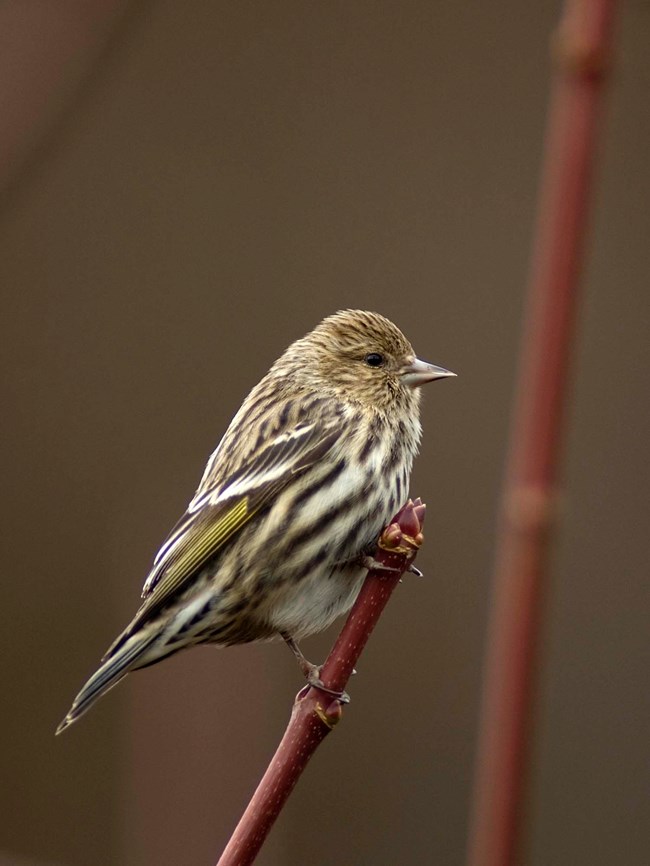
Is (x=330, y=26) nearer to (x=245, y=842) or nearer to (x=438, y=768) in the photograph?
(x=438, y=768)

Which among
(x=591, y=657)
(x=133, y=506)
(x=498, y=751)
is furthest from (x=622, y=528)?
(x=498, y=751)

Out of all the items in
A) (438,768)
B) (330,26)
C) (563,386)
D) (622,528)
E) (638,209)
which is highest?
(330,26)

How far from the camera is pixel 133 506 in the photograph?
292 inches

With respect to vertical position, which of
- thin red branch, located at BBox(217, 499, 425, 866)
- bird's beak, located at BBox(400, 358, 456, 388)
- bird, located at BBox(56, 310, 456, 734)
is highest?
bird's beak, located at BBox(400, 358, 456, 388)

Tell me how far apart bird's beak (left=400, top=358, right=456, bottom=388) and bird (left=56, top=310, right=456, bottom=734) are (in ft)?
0.19

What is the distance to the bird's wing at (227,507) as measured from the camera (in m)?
3.75

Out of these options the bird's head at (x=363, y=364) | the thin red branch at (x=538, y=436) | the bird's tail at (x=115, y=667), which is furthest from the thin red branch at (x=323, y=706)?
the bird's head at (x=363, y=364)

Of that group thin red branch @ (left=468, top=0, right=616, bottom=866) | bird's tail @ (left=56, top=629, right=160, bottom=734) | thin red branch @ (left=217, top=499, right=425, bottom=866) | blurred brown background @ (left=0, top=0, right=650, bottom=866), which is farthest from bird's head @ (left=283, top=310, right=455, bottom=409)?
thin red branch @ (left=468, top=0, right=616, bottom=866)

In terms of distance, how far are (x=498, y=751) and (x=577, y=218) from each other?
0.45 m

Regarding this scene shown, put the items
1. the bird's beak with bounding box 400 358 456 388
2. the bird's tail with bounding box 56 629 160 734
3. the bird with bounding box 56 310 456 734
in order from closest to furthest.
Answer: the bird's tail with bounding box 56 629 160 734 → the bird with bounding box 56 310 456 734 → the bird's beak with bounding box 400 358 456 388

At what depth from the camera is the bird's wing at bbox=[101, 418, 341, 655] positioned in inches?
148

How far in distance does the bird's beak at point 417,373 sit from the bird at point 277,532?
59mm

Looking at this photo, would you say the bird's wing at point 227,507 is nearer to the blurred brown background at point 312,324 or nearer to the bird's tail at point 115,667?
the bird's tail at point 115,667

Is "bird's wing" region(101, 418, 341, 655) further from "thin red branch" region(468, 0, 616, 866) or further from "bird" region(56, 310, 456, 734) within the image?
"thin red branch" region(468, 0, 616, 866)
